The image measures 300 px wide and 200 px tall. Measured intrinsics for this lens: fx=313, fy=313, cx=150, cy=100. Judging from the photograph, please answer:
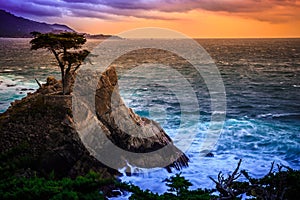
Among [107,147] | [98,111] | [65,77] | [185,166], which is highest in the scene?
[65,77]

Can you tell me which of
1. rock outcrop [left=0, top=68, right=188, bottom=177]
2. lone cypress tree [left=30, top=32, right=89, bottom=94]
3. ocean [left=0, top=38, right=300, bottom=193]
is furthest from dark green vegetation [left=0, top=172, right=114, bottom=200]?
lone cypress tree [left=30, top=32, right=89, bottom=94]

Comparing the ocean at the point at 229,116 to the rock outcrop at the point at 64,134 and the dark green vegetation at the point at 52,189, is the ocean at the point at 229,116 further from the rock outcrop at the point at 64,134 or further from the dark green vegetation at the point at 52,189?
the dark green vegetation at the point at 52,189

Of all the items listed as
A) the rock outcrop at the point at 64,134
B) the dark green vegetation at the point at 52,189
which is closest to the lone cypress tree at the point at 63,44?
the rock outcrop at the point at 64,134

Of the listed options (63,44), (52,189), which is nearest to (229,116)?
(63,44)

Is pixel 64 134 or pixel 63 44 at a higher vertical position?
pixel 63 44

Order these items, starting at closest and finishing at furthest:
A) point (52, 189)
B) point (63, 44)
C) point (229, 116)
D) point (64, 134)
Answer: point (52, 189)
point (64, 134)
point (63, 44)
point (229, 116)

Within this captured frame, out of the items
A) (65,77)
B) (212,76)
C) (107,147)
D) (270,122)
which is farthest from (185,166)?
(212,76)

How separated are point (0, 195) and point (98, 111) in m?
11.2

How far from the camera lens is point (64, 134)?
1914 cm

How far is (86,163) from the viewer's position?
18.4m

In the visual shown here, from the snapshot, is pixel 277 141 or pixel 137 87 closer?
pixel 277 141

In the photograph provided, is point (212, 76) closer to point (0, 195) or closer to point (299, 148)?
point (299, 148)

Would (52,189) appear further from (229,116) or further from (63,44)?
(229,116)

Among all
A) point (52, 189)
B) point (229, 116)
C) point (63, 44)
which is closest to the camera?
point (52, 189)
